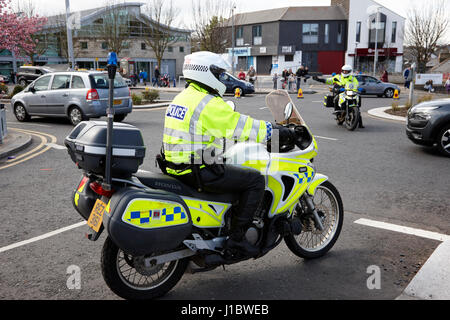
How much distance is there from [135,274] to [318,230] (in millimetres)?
1859

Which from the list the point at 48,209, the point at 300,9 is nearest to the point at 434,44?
the point at 300,9

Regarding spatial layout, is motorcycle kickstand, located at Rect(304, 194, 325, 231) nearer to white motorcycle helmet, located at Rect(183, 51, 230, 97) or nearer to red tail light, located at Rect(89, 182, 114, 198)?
white motorcycle helmet, located at Rect(183, 51, 230, 97)

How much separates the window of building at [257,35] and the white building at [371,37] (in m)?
12.3

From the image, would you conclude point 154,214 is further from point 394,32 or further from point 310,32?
point 394,32

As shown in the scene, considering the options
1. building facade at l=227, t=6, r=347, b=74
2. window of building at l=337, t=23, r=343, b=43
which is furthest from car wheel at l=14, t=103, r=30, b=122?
window of building at l=337, t=23, r=343, b=43

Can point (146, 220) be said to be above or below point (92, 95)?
below

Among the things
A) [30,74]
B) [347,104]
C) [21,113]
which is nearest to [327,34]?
[30,74]

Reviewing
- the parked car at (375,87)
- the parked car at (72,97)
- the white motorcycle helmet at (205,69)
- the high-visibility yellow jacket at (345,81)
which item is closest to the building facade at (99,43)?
the parked car at (375,87)

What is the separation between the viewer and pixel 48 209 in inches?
231

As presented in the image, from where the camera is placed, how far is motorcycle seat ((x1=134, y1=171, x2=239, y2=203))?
3273 mm

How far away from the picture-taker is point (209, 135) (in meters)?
3.33

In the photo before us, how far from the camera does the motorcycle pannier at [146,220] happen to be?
2.94 metres

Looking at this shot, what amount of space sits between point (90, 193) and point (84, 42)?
56367 mm
